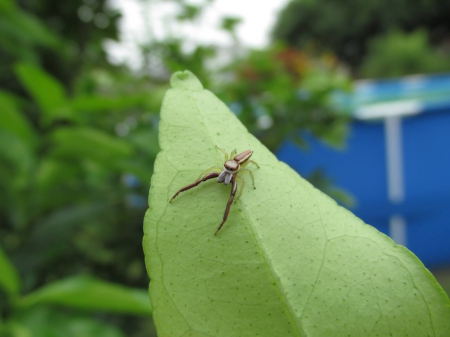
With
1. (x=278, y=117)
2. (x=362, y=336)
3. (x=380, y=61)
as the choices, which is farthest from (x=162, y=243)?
(x=380, y=61)

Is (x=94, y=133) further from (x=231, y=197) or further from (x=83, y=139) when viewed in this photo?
(x=231, y=197)

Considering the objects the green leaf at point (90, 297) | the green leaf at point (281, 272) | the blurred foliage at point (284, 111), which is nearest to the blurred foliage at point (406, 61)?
the blurred foliage at point (284, 111)

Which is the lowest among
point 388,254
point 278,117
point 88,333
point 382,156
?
point 88,333

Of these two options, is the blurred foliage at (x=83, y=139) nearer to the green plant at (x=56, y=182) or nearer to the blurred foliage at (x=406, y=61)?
the green plant at (x=56, y=182)

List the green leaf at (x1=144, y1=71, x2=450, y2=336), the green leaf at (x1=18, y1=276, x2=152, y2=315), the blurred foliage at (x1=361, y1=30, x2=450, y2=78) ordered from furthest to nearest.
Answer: the blurred foliage at (x1=361, y1=30, x2=450, y2=78), the green leaf at (x1=18, y1=276, x2=152, y2=315), the green leaf at (x1=144, y1=71, x2=450, y2=336)

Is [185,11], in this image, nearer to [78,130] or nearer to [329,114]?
[329,114]

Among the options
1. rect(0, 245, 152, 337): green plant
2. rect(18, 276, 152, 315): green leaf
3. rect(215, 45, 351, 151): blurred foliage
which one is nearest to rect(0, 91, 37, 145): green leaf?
rect(0, 245, 152, 337): green plant

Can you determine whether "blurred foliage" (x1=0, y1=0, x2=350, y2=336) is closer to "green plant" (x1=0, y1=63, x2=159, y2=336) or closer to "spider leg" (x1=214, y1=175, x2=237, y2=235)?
"green plant" (x1=0, y1=63, x2=159, y2=336)
